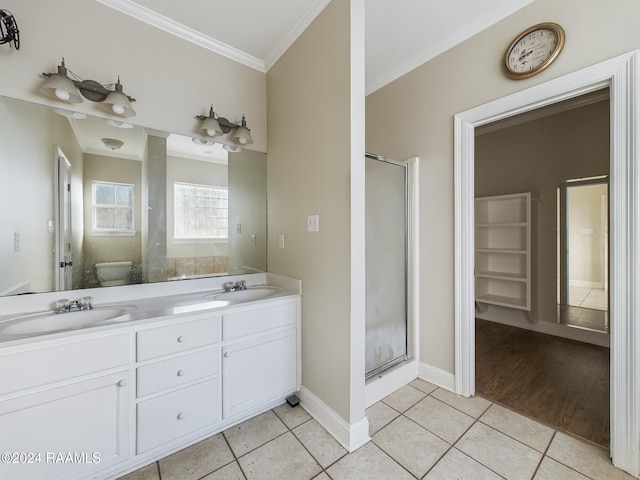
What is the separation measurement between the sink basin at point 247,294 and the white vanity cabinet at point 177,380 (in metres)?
0.37

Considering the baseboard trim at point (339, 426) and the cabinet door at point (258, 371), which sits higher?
the cabinet door at point (258, 371)

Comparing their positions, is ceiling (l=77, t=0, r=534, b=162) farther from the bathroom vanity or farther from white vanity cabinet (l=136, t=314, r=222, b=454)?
white vanity cabinet (l=136, t=314, r=222, b=454)

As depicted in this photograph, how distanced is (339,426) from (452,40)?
9.52ft

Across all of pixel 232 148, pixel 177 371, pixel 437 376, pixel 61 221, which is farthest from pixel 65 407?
pixel 437 376

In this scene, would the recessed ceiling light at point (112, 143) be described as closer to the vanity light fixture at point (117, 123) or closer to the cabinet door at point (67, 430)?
the vanity light fixture at point (117, 123)

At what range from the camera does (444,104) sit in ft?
7.07

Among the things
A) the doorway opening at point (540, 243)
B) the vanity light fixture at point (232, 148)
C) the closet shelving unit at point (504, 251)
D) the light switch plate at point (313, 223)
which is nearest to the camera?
the light switch plate at point (313, 223)

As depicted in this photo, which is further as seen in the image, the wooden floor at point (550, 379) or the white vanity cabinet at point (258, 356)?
the wooden floor at point (550, 379)

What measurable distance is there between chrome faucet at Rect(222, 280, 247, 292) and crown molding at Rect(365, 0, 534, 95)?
7.67 ft

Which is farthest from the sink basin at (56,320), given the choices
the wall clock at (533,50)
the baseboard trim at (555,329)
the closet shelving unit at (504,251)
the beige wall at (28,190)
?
the baseboard trim at (555,329)

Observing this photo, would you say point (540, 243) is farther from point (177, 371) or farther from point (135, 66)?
point (135, 66)

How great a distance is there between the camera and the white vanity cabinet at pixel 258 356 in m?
1.65

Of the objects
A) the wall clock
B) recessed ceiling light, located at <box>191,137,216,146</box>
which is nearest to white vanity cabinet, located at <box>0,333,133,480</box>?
recessed ceiling light, located at <box>191,137,216,146</box>

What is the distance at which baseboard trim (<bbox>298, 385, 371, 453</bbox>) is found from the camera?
1536 millimetres
